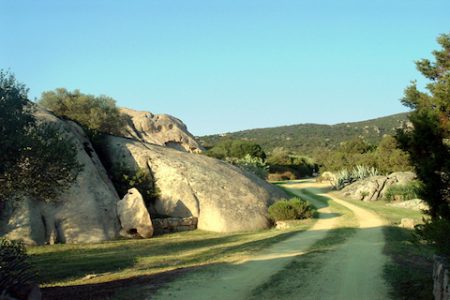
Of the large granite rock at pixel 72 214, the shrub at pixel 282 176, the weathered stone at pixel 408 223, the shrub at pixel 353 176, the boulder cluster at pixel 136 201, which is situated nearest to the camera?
the large granite rock at pixel 72 214

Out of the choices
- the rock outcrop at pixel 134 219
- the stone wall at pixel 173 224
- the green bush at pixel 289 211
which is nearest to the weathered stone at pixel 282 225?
the green bush at pixel 289 211

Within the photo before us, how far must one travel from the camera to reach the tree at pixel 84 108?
35.8 m

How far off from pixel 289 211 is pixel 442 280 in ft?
61.4

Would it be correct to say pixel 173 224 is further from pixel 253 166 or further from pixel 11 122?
pixel 253 166

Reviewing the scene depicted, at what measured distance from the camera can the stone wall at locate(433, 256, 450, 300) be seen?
707 cm

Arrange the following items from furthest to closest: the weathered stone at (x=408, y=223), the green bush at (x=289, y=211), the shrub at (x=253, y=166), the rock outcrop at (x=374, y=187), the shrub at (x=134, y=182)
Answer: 1. the shrub at (x=253, y=166)
2. the rock outcrop at (x=374, y=187)
3. the green bush at (x=289, y=211)
4. the shrub at (x=134, y=182)
5. the weathered stone at (x=408, y=223)

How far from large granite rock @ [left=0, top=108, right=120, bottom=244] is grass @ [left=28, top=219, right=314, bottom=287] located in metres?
1.01

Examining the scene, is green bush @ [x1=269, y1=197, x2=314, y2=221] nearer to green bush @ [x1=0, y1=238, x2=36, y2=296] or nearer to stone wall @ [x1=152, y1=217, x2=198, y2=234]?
stone wall @ [x1=152, y1=217, x2=198, y2=234]

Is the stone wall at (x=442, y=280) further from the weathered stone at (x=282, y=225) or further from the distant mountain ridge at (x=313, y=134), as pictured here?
the distant mountain ridge at (x=313, y=134)

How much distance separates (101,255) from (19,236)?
14.2 feet

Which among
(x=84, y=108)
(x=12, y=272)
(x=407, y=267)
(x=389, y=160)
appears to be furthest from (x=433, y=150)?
(x=389, y=160)

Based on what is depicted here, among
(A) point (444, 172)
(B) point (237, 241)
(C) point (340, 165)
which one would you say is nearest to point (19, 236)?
(B) point (237, 241)

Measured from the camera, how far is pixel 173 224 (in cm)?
2419

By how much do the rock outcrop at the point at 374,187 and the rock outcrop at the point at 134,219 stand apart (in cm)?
2094
